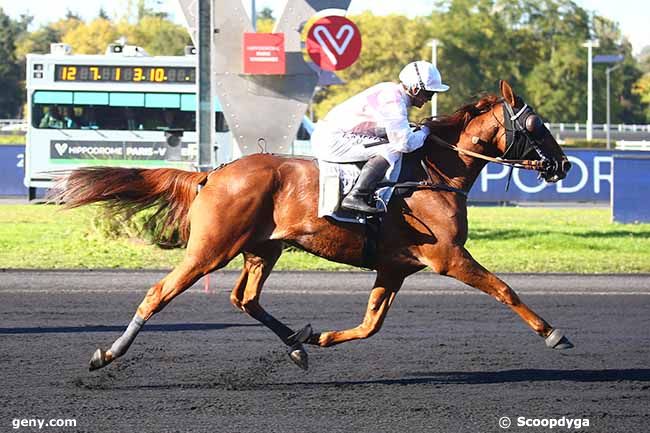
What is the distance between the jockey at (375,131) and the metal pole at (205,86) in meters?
8.22

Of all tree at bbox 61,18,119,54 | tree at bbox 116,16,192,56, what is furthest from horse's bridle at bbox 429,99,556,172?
tree at bbox 61,18,119,54

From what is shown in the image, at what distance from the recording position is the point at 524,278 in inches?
567

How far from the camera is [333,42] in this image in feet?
53.0

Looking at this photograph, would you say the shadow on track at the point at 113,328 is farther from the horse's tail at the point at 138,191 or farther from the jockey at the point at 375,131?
the jockey at the point at 375,131

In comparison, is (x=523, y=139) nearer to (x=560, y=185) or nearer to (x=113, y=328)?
(x=113, y=328)

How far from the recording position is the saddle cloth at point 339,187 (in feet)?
24.8

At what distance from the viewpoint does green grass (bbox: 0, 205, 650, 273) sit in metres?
15.7

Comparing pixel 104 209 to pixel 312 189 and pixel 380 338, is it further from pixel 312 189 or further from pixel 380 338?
pixel 380 338

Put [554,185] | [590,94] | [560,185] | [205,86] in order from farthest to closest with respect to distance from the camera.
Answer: [590,94] < [560,185] < [554,185] < [205,86]

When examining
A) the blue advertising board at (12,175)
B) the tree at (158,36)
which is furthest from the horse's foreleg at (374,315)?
the tree at (158,36)

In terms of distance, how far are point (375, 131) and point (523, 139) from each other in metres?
1.12

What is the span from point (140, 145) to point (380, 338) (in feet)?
62.7

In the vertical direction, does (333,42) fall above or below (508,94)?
above

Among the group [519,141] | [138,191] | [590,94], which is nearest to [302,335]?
[138,191]
